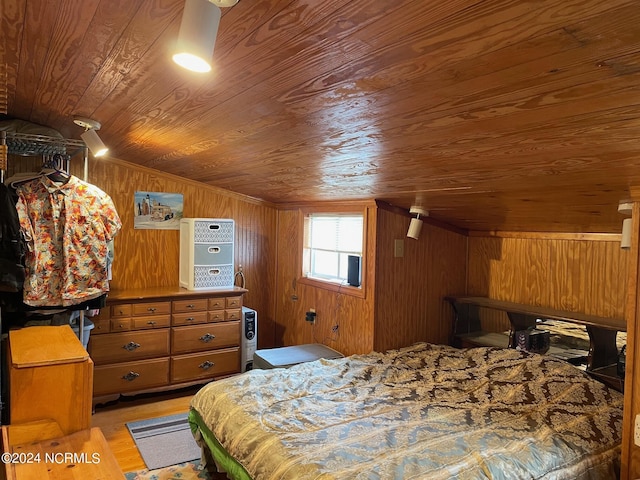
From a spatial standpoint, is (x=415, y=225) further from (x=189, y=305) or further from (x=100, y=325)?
(x=100, y=325)

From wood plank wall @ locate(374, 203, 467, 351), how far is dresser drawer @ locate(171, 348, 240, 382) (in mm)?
1397

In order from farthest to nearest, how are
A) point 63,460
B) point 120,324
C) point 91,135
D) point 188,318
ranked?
point 188,318 → point 120,324 → point 91,135 → point 63,460

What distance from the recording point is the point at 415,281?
3736 millimetres

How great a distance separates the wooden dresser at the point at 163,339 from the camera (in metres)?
3.56

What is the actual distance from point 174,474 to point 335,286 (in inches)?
75.2

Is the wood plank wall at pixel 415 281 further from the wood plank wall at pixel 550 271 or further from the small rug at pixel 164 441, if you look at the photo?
the small rug at pixel 164 441

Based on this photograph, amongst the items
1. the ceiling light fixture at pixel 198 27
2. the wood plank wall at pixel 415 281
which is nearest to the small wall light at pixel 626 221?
the wood plank wall at pixel 415 281

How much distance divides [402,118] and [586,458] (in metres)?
1.69

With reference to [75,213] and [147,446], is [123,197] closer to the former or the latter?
[75,213]

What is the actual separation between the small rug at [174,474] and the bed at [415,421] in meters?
0.14

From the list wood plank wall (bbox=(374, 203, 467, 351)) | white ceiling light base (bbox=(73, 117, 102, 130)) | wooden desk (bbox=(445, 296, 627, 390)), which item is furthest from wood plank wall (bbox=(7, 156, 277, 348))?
wooden desk (bbox=(445, 296, 627, 390))

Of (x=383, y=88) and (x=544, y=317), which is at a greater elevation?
(x=383, y=88)

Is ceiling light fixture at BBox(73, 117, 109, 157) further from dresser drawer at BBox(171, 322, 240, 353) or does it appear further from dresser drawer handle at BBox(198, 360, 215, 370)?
dresser drawer handle at BBox(198, 360, 215, 370)

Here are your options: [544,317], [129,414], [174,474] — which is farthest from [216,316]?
[544,317]
